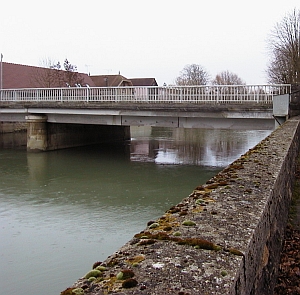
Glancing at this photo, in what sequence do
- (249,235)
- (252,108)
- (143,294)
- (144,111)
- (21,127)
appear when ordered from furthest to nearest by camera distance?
(21,127) → (144,111) → (252,108) → (249,235) → (143,294)

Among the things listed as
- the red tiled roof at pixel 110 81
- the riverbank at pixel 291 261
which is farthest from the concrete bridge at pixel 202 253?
the red tiled roof at pixel 110 81

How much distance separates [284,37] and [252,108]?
75.7 ft

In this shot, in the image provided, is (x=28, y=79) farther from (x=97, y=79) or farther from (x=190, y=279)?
(x=190, y=279)

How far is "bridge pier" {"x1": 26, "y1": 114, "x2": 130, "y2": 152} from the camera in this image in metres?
27.1

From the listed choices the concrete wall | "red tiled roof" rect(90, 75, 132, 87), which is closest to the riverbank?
the concrete wall

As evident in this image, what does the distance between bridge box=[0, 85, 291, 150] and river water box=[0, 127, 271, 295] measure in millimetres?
2216

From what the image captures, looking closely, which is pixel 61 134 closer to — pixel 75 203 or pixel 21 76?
pixel 75 203

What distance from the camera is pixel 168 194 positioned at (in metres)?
14.4

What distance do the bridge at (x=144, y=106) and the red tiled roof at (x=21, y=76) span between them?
896 inches

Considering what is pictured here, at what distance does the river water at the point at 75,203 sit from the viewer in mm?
7562

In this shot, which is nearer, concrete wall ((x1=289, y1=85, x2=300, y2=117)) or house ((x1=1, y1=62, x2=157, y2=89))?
concrete wall ((x1=289, y1=85, x2=300, y2=117))

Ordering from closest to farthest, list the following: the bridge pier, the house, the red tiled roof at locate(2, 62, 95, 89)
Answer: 1. the bridge pier
2. the red tiled roof at locate(2, 62, 95, 89)
3. the house

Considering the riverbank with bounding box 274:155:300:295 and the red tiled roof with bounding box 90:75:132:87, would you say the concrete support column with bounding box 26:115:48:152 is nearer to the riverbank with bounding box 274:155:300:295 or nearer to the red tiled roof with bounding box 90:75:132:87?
the riverbank with bounding box 274:155:300:295

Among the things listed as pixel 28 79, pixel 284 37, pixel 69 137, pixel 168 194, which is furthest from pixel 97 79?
pixel 168 194
